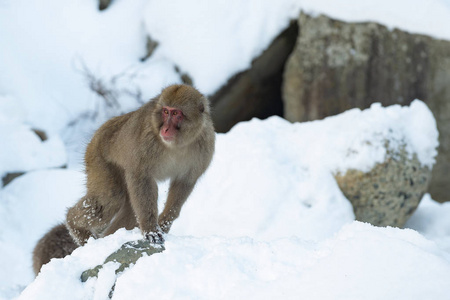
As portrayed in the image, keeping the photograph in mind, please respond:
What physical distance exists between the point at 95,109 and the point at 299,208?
11.0ft

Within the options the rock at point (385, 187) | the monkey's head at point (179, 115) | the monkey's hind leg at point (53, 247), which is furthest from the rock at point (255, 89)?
the monkey's head at point (179, 115)

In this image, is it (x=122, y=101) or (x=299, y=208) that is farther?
(x=122, y=101)

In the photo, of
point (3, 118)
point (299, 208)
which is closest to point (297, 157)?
point (299, 208)

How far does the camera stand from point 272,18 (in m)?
7.59

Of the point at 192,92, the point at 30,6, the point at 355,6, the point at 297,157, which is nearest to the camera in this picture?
the point at 192,92

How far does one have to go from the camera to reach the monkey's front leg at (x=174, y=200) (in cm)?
368

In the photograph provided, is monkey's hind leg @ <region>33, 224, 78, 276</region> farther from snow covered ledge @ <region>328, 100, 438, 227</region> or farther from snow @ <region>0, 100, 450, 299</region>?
snow covered ledge @ <region>328, 100, 438, 227</region>

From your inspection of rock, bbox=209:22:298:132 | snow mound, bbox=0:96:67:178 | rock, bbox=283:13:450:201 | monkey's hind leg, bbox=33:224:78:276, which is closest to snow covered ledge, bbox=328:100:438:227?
rock, bbox=283:13:450:201

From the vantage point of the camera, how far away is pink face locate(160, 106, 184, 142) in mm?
3418

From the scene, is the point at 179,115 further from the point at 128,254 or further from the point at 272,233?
the point at 272,233

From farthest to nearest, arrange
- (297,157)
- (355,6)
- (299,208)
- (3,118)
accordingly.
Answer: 1. (355,6)
2. (3,118)
3. (297,157)
4. (299,208)

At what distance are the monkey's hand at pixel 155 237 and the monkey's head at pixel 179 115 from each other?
52 cm

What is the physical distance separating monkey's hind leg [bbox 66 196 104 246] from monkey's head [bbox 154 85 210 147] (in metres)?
0.69

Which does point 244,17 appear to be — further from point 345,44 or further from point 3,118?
point 3,118
